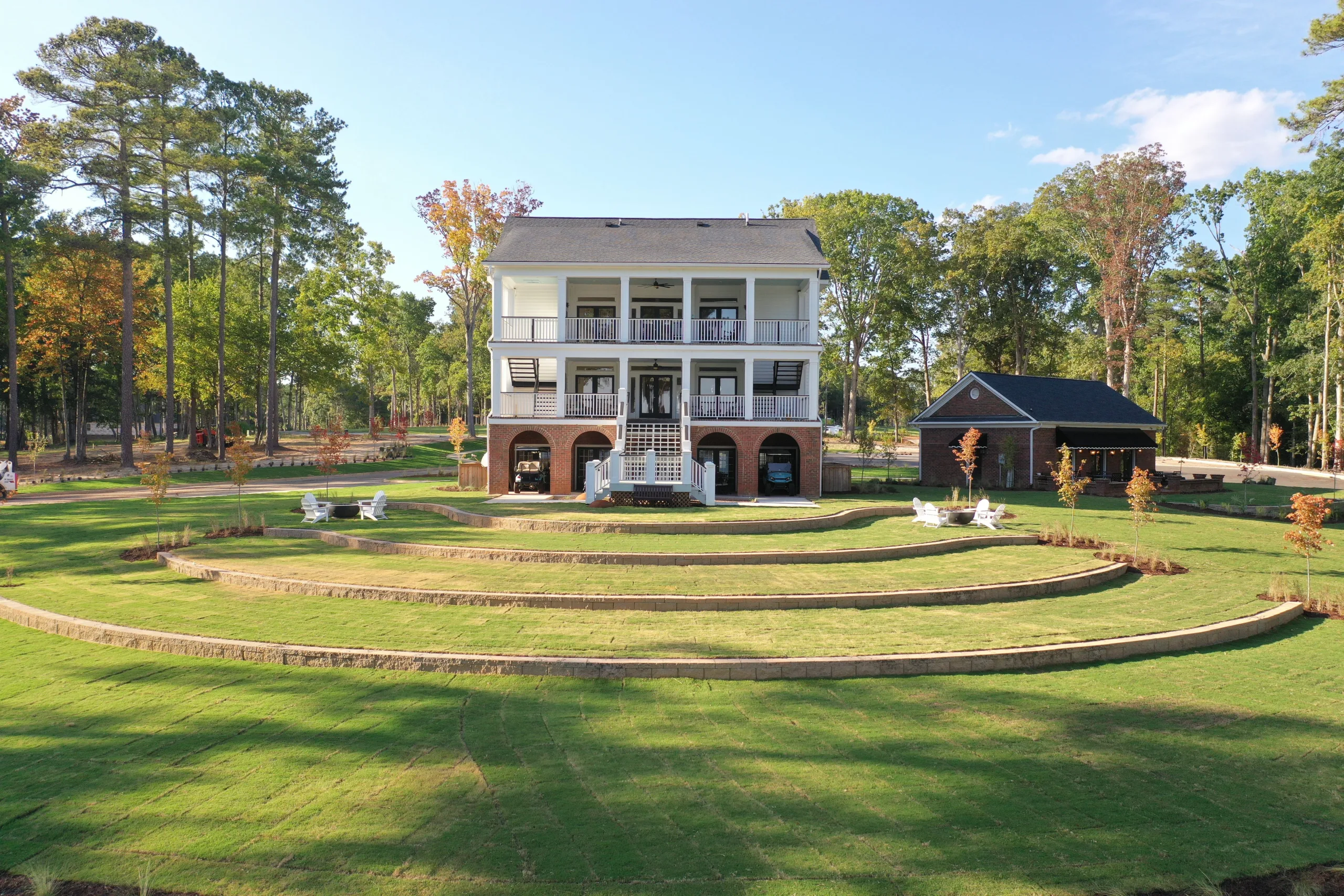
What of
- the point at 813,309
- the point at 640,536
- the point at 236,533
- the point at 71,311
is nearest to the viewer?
the point at 640,536

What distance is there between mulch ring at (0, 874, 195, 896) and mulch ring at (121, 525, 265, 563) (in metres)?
11.7

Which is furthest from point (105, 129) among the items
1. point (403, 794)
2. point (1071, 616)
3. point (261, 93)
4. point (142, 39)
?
point (1071, 616)

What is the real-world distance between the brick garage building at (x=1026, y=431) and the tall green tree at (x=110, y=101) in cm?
3865

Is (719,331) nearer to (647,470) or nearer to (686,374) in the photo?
(686,374)

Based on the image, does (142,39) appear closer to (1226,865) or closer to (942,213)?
(1226,865)

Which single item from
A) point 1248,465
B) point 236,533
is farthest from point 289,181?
point 1248,465

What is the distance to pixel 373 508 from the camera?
63.0 ft

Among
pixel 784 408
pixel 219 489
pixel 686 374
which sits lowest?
pixel 219 489

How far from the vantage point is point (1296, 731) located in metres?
6.82

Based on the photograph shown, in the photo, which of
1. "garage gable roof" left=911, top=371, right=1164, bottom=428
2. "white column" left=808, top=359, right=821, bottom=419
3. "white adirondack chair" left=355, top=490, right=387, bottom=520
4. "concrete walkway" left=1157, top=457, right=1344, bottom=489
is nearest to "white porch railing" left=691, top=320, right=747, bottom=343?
"white column" left=808, top=359, right=821, bottom=419

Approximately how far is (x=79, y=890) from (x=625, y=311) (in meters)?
23.1

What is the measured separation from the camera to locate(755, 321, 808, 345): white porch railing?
26.3 metres

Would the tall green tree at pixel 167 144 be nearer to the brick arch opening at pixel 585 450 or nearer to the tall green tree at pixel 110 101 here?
the tall green tree at pixel 110 101

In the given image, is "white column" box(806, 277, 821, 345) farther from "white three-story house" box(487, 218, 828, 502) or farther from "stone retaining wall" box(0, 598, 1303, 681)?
"stone retaining wall" box(0, 598, 1303, 681)
